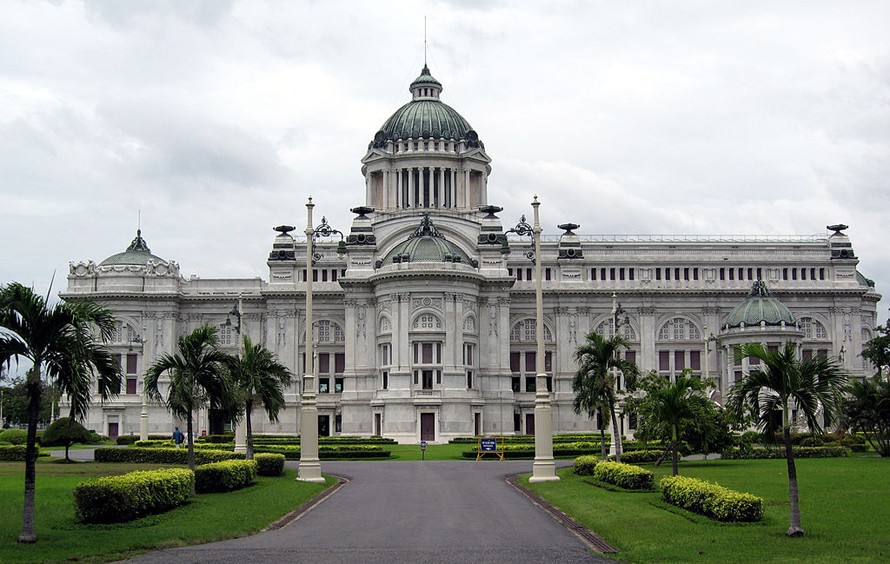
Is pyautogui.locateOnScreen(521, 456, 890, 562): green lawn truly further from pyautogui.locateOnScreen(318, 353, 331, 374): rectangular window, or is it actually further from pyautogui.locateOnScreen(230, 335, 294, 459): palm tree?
pyautogui.locateOnScreen(318, 353, 331, 374): rectangular window

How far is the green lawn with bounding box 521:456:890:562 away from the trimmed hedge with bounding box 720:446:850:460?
49.4 ft

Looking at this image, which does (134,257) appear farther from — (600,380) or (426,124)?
(600,380)

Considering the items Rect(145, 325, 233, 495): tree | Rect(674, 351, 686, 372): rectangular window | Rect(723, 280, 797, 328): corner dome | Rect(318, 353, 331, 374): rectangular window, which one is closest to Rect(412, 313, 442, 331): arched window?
Rect(318, 353, 331, 374): rectangular window

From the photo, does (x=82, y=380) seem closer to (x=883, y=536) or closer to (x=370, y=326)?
(x=883, y=536)

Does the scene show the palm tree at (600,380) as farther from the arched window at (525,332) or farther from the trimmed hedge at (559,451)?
the arched window at (525,332)

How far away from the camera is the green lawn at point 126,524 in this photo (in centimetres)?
2756

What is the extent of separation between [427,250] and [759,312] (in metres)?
37.2

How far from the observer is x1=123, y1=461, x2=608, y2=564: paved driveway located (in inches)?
1077

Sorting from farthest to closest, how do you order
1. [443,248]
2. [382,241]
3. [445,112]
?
[445,112]
[382,241]
[443,248]

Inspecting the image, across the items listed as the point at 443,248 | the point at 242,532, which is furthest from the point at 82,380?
the point at 443,248

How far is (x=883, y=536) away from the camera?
29.2 meters

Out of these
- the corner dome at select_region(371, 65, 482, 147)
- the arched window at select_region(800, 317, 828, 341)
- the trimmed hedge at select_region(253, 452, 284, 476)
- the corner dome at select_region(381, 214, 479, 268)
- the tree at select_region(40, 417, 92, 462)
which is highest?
the corner dome at select_region(371, 65, 482, 147)

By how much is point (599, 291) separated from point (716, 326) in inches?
585

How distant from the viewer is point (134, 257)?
123562 mm
